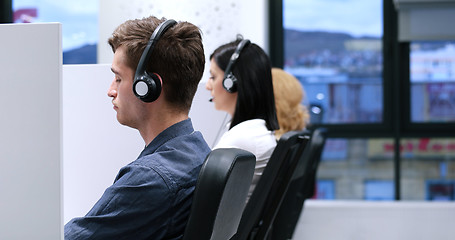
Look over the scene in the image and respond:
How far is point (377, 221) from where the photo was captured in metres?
4.59

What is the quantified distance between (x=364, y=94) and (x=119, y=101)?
486cm

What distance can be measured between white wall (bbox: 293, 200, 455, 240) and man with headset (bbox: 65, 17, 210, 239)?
10.6ft

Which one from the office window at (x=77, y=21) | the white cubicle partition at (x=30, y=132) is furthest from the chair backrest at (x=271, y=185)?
the office window at (x=77, y=21)

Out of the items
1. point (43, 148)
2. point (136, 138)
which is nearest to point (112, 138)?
point (136, 138)

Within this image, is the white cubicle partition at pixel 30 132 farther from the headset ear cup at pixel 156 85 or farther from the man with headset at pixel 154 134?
the headset ear cup at pixel 156 85

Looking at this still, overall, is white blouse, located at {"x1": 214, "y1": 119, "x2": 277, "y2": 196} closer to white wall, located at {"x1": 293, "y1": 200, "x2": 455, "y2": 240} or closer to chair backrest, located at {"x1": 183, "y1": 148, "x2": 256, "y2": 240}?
chair backrest, located at {"x1": 183, "y1": 148, "x2": 256, "y2": 240}

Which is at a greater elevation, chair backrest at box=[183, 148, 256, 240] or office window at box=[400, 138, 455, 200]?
chair backrest at box=[183, 148, 256, 240]

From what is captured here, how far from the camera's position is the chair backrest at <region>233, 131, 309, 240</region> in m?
1.73

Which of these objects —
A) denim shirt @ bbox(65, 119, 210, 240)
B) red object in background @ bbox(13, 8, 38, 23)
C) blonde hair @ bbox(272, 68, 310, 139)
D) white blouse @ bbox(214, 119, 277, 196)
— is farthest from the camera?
red object in background @ bbox(13, 8, 38, 23)

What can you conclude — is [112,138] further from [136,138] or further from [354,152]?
[354,152]

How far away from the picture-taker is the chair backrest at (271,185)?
1728 mm

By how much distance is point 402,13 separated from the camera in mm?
5559

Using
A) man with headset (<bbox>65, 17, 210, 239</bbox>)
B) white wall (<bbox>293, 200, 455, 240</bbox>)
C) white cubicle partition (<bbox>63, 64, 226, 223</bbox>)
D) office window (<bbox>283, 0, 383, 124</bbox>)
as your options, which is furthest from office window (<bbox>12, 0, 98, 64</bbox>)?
man with headset (<bbox>65, 17, 210, 239</bbox>)

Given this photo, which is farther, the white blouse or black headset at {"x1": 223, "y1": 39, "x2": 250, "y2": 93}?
black headset at {"x1": 223, "y1": 39, "x2": 250, "y2": 93}
